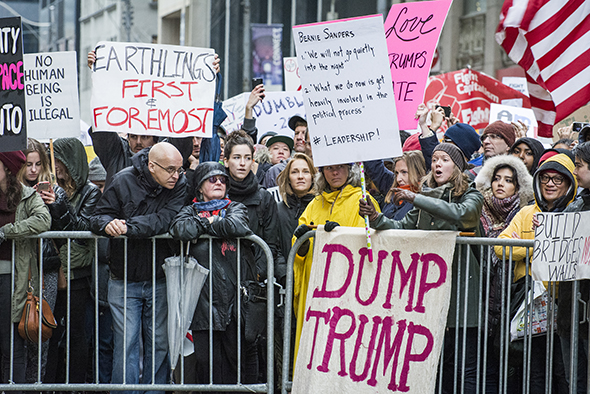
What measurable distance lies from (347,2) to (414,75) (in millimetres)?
18770

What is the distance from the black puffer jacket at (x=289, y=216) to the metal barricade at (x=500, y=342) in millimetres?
803

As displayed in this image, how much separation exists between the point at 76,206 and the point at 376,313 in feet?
9.21

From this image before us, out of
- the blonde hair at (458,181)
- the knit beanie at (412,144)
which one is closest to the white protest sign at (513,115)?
the knit beanie at (412,144)

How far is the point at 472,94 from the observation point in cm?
1079

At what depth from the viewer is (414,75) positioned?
645 cm

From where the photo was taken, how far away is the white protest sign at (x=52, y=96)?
6590 millimetres

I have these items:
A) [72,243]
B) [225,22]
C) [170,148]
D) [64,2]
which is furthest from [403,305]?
[64,2]

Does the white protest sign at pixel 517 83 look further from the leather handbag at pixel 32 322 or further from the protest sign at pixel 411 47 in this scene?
the leather handbag at pixel 32 322

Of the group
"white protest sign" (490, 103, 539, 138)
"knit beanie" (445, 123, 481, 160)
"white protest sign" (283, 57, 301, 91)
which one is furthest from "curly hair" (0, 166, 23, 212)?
"white protest sign" (283, 57, 301, 91)

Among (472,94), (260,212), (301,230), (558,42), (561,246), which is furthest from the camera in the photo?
(472,94)

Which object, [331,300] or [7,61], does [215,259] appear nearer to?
[331,300]

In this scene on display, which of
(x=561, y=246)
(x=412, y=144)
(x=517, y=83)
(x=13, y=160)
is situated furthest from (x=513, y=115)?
(x=13, y=160)

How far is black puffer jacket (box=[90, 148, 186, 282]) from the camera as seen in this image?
563 cm

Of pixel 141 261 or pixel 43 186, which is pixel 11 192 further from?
pixel 141 261
